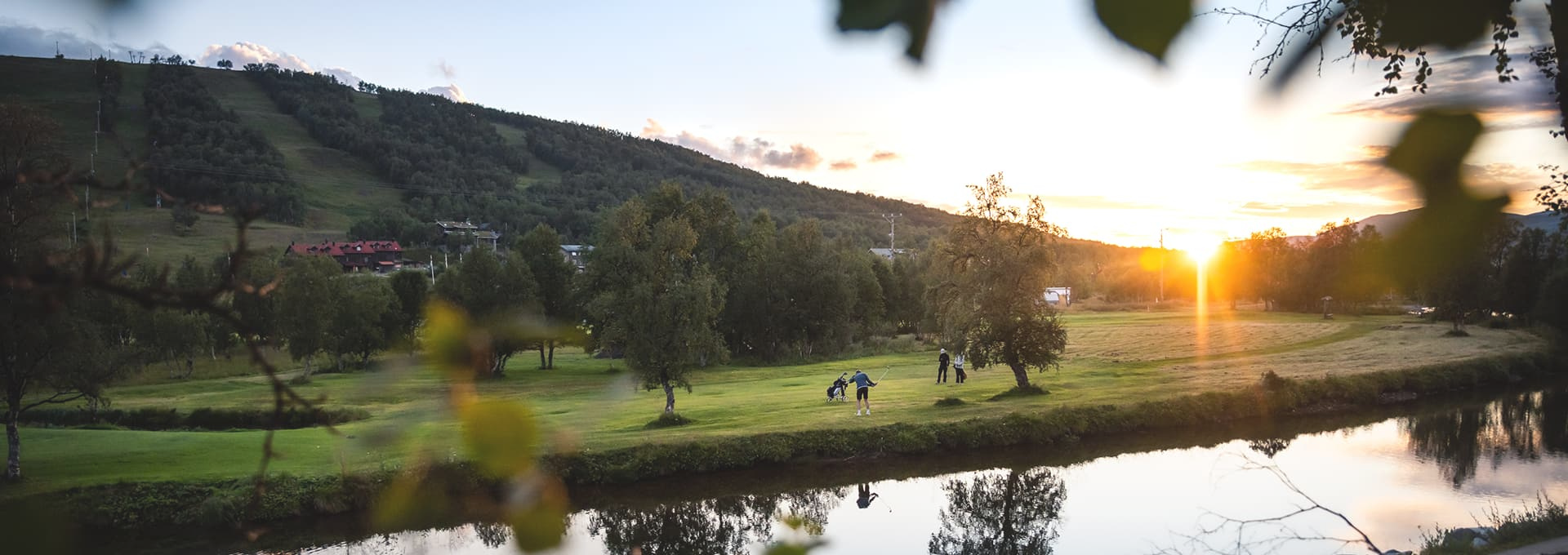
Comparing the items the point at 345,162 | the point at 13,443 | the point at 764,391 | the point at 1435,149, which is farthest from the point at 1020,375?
the point at 345,162

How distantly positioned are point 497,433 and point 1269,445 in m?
29.9

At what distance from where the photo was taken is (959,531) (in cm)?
1922

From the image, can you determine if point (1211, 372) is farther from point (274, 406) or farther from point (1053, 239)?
point (274, 406)

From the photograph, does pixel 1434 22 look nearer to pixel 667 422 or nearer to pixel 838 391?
pixel 667 422

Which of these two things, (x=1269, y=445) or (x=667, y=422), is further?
(x=667, y=422)

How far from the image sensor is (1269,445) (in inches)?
1040

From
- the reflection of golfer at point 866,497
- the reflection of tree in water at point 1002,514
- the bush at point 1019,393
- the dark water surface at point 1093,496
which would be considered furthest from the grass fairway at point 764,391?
the reflection of tree in water at point 1002,514

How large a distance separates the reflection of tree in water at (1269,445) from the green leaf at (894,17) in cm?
2767

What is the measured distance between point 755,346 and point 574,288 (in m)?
13.6

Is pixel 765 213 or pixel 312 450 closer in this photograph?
pixel 312 450

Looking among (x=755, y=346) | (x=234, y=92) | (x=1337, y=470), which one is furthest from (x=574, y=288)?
(x=234, y=92)

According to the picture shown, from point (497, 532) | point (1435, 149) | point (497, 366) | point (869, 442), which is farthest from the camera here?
point (869, 442)

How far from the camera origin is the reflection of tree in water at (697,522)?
699 inches

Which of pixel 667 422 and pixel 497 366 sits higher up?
pixel 497 366
